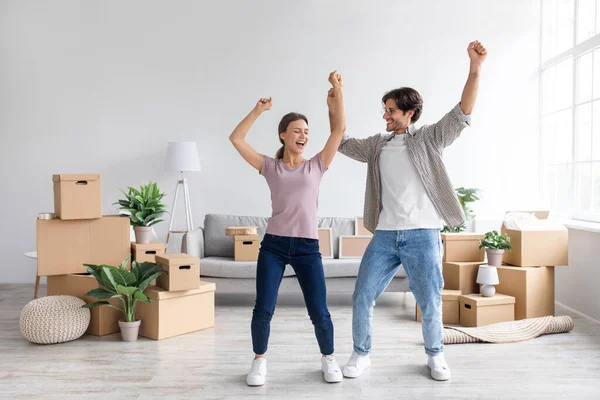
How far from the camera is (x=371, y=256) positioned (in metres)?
2.71

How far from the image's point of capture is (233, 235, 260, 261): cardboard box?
15.4 feet

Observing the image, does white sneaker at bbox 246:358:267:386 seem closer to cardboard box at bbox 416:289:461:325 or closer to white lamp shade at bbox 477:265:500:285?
cardboard box at bbox 416:289:461:325

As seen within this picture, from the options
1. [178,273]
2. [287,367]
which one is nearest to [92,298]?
[178,273]

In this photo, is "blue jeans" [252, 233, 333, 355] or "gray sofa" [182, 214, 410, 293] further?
"gray sofa" [182, 214, 410, 293]

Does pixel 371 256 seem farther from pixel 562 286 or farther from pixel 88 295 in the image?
pixel 562 286

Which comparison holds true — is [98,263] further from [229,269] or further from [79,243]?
[229,269]

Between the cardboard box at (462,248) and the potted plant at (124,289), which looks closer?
the potted plant at (124,289)

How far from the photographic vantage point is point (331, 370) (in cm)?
272

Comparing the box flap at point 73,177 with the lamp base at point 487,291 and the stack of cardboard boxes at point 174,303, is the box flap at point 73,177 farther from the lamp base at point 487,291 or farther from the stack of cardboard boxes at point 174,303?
the lamp base at point 487,291

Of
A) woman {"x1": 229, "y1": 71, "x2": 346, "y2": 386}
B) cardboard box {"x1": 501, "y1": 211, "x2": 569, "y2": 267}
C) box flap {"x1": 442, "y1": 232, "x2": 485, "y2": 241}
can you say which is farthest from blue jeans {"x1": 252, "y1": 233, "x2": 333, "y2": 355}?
cardboard box {"x1": 501, "y1": 211, "x2": 569, "y2": 267}

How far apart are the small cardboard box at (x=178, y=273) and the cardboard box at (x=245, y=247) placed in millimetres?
970

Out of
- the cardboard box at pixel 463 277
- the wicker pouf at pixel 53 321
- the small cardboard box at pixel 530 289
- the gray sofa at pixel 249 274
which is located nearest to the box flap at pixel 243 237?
the gray sofa at pixel 249 274

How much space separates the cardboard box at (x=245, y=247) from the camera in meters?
4.70

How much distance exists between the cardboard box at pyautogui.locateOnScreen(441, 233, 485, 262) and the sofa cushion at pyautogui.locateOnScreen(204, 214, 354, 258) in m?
1.07
